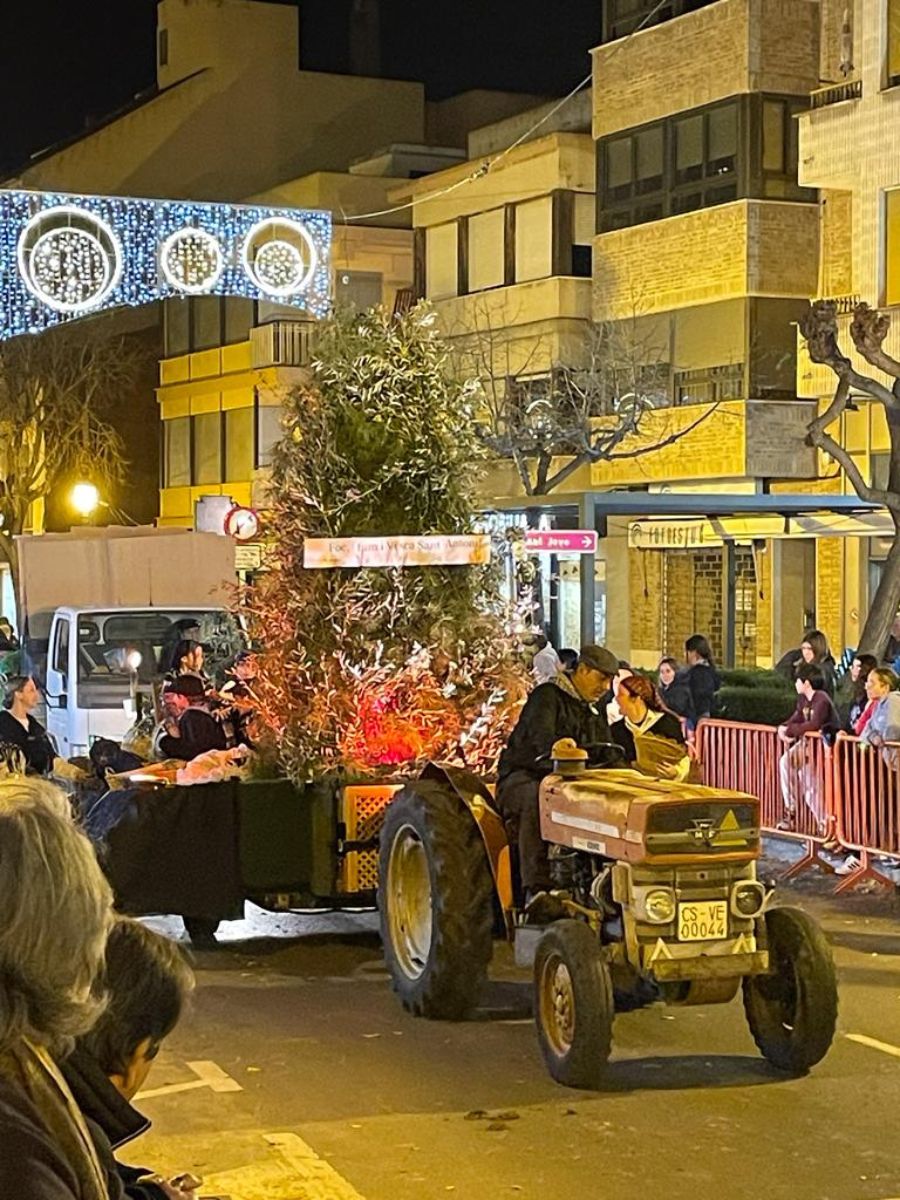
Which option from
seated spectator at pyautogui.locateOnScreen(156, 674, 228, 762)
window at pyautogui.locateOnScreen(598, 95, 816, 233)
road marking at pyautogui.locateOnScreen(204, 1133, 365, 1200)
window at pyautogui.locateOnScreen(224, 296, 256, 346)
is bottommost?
road marking at pyautogui.locateOnScreen(204, 1133, 365, 1200)

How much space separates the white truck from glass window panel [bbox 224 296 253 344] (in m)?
21.0

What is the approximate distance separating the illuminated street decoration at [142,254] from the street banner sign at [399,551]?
853 cm

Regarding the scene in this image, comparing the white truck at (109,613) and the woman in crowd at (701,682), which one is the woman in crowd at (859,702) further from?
the white truck at (109,613)

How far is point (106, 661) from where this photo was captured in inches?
773

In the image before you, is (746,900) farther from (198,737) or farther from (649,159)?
(649,159)

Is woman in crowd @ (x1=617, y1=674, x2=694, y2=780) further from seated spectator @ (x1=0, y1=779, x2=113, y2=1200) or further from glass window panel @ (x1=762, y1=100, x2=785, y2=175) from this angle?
glass window panel @ (x1=762, y1=100, x2=785, y2=175)

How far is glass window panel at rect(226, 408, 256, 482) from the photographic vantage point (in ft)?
147

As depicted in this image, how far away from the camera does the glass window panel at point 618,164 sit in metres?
34.4

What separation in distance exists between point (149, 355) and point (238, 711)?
3867 centimetres

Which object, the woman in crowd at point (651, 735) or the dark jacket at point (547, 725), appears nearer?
the woman in crowd at point (651, 735)

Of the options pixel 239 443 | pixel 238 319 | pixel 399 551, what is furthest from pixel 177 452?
pixel 399 551

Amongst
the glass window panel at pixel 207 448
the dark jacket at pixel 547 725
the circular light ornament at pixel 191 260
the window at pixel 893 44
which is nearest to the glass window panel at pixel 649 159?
the window at pixel 893 44

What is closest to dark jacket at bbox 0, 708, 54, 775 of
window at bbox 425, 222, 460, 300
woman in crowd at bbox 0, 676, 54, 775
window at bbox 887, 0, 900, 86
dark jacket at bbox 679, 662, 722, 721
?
woman in crowd at bbox 0, 676, 54, 775

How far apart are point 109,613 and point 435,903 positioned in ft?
37.1
